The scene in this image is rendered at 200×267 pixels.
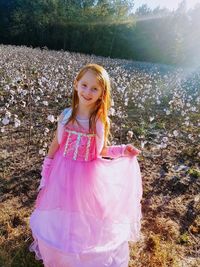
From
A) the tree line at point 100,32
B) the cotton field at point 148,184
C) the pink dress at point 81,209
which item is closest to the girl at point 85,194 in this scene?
the pink dress at point 81,209

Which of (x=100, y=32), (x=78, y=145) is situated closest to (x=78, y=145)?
(x=78, y=145)

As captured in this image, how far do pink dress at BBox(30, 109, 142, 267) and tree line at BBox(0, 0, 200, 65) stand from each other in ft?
135

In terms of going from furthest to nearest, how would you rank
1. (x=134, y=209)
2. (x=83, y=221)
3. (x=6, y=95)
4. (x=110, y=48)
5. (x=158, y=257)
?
(x=110, y=48), (x=6, y=95), (x=158, y=257), (x=134, y=209), (x=83, y=221)

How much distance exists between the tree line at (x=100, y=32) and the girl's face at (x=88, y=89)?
41.3m

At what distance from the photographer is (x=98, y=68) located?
10.2 ft

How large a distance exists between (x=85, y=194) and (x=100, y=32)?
4626 cm

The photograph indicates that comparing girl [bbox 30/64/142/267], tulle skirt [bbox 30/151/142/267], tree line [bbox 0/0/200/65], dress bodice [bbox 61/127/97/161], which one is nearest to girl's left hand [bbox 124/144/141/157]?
girl [bbox 30/64/142/267]

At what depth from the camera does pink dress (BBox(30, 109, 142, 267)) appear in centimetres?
308

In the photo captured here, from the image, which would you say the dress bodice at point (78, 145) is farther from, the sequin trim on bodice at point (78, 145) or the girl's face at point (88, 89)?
the girl's face at point (88, 89)

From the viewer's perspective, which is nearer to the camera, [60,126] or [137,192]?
[60,126]

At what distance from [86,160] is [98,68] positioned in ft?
2.57

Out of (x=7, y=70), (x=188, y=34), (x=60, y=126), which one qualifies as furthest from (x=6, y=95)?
(x=188, y=34)

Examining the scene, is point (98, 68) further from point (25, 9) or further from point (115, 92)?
point (25, 9)

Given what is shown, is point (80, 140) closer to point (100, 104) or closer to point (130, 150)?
point (100, 104)
